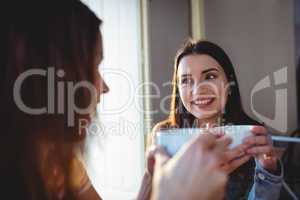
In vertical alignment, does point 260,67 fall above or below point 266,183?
above

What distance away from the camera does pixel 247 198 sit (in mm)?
505

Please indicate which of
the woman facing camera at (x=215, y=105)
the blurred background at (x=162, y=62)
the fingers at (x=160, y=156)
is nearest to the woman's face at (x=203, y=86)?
the woman facing camera at (x=215, y=105)

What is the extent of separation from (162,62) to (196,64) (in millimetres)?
245

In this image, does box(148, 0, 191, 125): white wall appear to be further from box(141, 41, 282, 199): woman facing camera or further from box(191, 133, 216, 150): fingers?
box(191, 133, 216, 150): fingers

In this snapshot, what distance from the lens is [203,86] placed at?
574 mm

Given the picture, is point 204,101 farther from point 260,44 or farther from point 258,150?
point 260,44

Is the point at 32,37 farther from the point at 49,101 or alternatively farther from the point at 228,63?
the point at 228,63

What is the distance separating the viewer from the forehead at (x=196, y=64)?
0.59 m

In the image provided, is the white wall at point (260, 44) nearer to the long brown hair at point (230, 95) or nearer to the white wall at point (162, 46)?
the white wall at point (162, 46)

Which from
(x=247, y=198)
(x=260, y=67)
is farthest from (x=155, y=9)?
(x=247, y=198)

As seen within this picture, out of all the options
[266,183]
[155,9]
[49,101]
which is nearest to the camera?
[266,183]

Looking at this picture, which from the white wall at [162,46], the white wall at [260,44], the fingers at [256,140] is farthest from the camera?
the white wall at [260,44]

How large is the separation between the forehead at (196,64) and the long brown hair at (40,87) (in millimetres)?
173

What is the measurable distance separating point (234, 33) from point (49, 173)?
694mm
